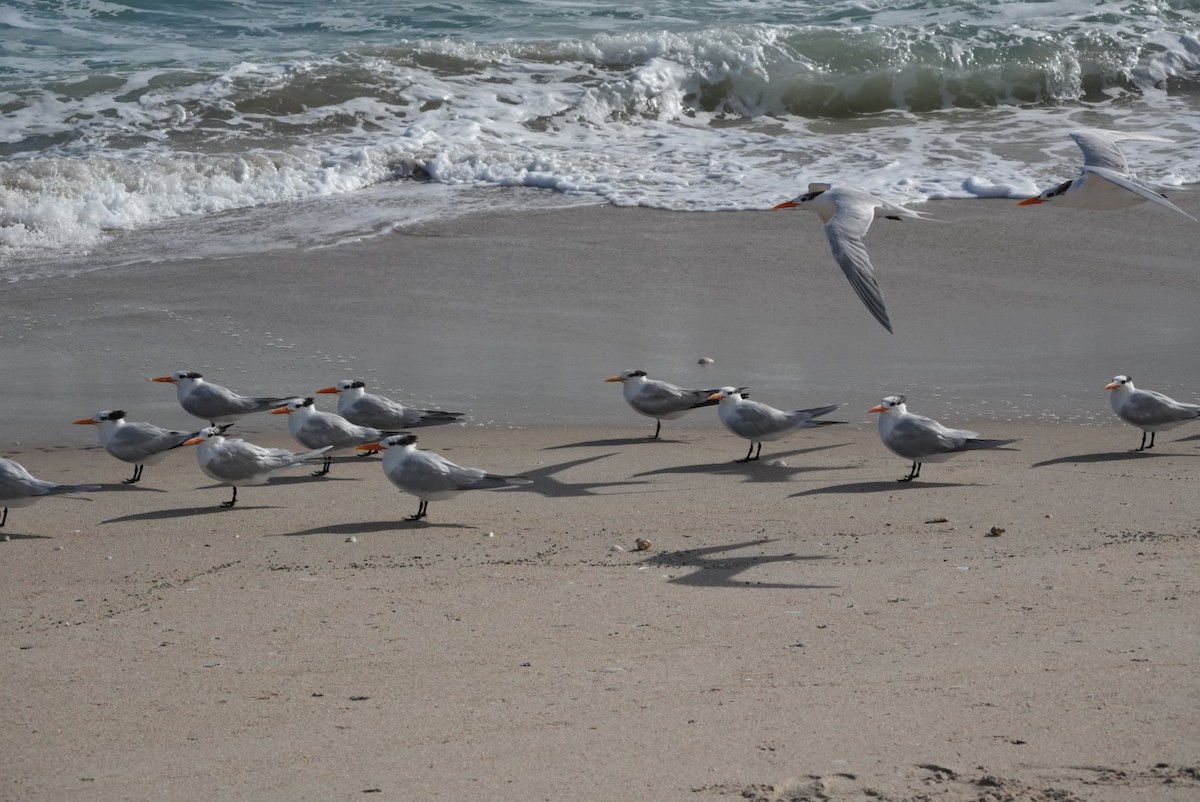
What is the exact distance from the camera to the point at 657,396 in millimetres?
7938

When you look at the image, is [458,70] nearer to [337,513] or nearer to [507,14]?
[507,14]

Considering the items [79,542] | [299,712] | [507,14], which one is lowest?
[79,542]

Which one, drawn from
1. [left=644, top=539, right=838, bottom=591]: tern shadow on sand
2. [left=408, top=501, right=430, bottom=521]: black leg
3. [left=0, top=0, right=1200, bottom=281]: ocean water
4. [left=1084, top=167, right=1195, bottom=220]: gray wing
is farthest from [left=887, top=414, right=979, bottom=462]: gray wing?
[left=0, top=0, right=1200, bottom=281]: ocean water

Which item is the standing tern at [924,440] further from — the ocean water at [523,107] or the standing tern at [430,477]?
the ocean water at [523,107]

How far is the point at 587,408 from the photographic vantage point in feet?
27.4

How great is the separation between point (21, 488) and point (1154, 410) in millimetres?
5583

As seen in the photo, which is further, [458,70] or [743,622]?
[458,70]

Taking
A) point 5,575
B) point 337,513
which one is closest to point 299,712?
point 5,575

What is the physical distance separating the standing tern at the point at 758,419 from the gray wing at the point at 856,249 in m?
0.72

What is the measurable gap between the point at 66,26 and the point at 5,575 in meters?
15.9

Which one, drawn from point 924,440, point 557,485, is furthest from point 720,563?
point 924,440

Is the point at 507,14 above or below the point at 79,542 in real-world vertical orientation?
above

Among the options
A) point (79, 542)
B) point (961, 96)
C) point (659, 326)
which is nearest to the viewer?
point (79, 542)

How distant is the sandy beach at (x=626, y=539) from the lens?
3.78 meters
